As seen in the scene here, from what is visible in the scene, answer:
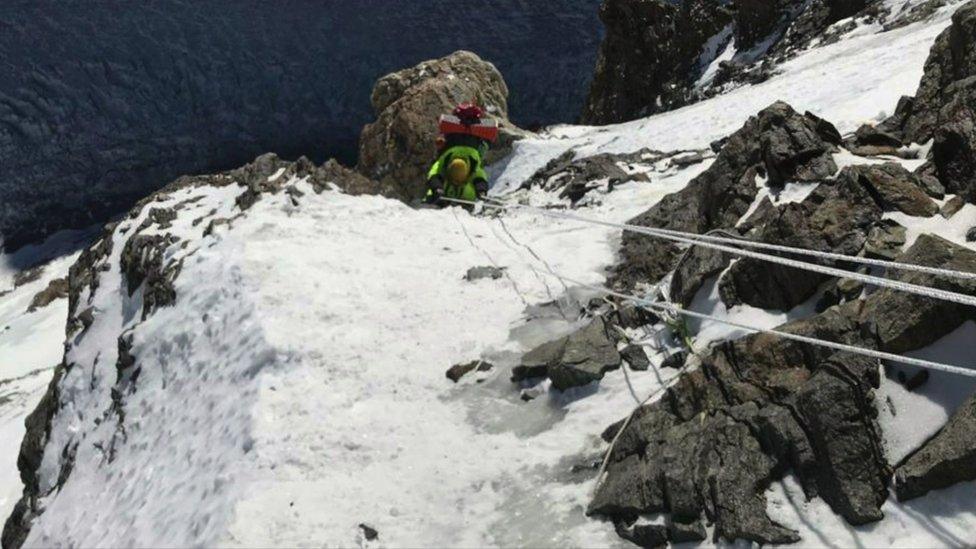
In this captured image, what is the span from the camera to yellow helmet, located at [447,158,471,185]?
13633mm

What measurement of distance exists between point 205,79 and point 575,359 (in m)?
50.4

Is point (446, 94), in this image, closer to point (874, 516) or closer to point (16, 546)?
point (16, 546)

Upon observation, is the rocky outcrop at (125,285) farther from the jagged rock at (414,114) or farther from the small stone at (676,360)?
the jagged rock at (414,114)

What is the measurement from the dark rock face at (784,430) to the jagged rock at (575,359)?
0.96m

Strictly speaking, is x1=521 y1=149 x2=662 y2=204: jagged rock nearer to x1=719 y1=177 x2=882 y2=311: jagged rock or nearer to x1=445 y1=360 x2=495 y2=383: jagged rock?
x1=719 y1=177 x2=882 y2=311: jagged rock

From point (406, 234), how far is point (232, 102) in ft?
146

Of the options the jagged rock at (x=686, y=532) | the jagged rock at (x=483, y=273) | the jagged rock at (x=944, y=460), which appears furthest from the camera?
the jagged rock at (x=483, y=273)

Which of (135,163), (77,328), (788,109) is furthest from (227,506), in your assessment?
(135,163)

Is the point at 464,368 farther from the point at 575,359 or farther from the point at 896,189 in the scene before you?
the point at 896,189

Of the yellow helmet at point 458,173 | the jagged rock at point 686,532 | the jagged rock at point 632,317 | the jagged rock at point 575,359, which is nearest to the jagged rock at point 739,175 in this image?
the jagged rock at point 632,317

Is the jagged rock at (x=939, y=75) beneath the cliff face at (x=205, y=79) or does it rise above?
above

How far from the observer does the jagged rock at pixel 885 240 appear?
231 inches

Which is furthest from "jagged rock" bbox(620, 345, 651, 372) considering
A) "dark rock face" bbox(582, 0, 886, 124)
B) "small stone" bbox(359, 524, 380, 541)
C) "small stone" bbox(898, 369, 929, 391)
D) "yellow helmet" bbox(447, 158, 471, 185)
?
"dark rock face" bbox(582, 0, 886, 124)

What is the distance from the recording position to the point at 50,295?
30.2m
